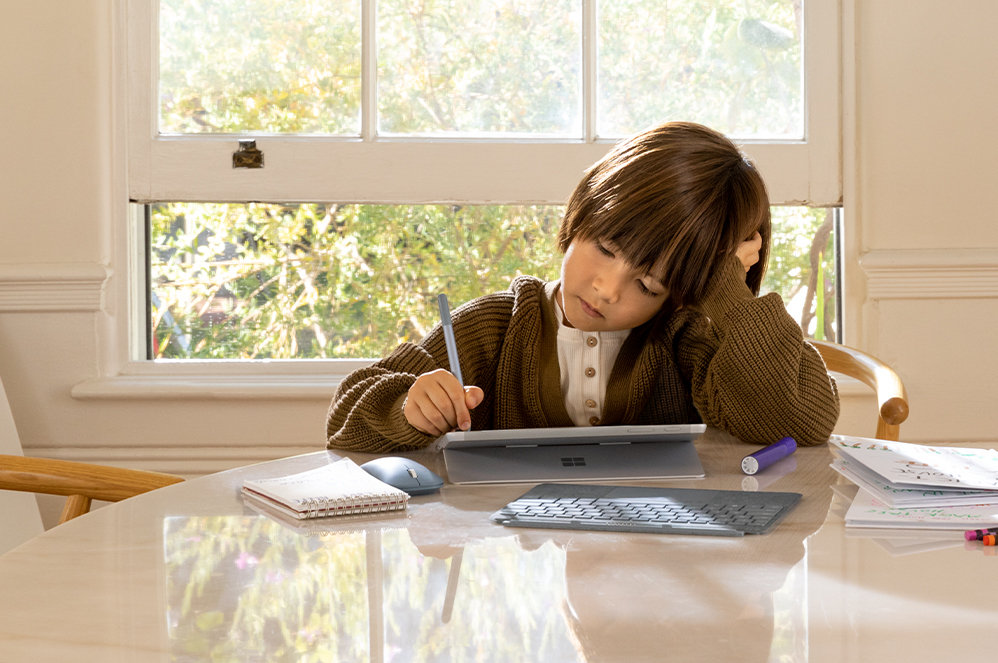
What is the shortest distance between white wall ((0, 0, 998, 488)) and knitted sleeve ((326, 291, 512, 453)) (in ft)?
2.04

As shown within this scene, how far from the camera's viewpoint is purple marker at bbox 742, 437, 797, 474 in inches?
40.3

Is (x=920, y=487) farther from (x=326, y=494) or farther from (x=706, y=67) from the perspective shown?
(x=706, y=67)

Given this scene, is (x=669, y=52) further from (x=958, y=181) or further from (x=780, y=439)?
(x=780, y=439)

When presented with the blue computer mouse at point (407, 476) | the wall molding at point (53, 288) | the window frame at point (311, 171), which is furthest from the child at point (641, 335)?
the wall molding at point (53, 288)

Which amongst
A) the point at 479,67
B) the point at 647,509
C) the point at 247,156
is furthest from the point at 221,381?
the point at 647,509

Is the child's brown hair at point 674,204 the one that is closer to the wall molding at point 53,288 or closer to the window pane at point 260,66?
the window pane at point 260,66

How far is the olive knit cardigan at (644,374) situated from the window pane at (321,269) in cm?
59

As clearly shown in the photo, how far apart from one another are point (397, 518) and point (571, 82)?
138cm

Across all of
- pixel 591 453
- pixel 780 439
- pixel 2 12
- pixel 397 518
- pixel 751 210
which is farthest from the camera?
pixel 2 12

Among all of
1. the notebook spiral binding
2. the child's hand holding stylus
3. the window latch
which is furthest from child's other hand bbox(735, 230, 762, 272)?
the window latch

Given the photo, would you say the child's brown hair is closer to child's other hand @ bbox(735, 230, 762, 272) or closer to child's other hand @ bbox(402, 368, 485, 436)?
child's other hand @ bbox(735, 230, 762, 272)

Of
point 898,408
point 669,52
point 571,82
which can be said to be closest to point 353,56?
point 571,82

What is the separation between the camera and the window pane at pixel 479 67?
1981 mm

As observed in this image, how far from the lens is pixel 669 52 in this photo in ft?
6.63
